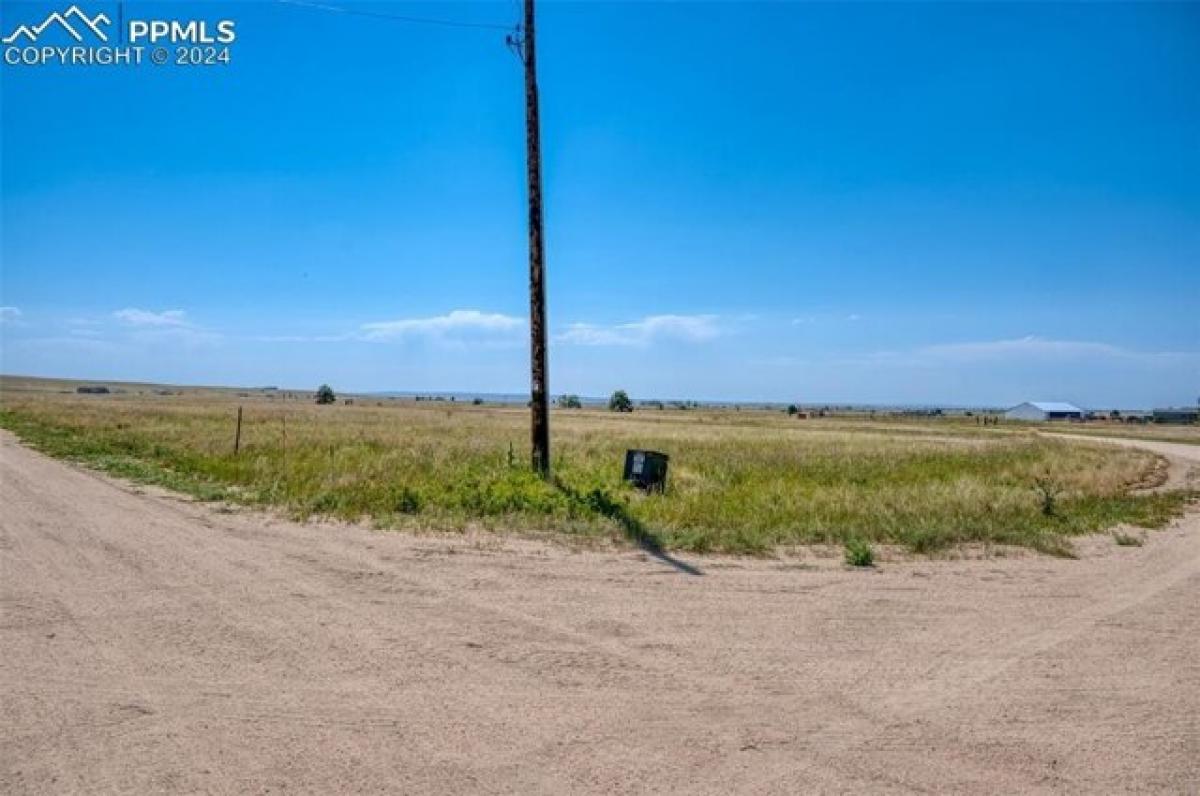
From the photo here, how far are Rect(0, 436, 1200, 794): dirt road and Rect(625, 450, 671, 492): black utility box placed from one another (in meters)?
6.43

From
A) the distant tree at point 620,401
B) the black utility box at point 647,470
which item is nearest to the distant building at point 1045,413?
the distant tree at point 620,401

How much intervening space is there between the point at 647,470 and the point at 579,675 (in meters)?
10.2

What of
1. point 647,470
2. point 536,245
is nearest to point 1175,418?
point 647,470

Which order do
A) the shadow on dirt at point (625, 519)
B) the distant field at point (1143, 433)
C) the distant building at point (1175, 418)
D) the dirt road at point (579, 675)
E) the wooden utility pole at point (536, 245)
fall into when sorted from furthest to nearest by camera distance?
the distant building at point (1175, 418), the distant field at point (1143, 433), the wooden utility pole at point (536, 245), the shadow on dirt at point (625, 519), the dirt road at point (579, 675)

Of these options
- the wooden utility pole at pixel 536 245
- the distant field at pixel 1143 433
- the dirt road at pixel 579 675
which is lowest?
the distant field at pixel 1143 433

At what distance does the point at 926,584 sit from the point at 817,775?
469cm

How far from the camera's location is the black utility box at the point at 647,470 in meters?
14.8

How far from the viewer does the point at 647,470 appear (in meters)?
15.0

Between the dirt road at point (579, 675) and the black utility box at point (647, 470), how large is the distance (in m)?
6.43

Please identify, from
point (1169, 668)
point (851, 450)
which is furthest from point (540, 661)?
point (851, 450)

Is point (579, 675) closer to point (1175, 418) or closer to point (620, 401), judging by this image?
point (620, 401)

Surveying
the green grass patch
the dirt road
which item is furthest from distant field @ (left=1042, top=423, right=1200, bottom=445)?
the dirt road

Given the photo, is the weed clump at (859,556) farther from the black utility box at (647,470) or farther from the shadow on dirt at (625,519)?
the black utility box at (647,470)

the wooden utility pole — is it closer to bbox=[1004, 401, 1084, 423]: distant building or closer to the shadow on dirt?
the shadow on dirt
